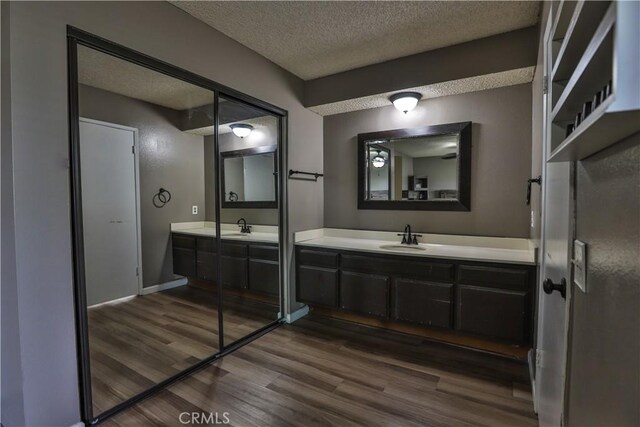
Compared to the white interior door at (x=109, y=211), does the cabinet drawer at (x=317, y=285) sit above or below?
below

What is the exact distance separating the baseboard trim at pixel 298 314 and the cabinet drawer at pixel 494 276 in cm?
166

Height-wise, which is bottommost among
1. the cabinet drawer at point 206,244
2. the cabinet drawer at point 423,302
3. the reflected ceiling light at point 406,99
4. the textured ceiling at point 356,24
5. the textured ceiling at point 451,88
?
the cabinet drawer at point 423,302

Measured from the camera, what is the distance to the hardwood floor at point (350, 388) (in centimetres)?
176

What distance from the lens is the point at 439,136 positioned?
2977 millimetres

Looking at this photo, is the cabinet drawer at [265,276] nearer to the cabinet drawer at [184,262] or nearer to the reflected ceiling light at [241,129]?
the cabinet drawer at [184,262]

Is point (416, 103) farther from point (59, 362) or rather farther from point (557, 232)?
point (59, 362)

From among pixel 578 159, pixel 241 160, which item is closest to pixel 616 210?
pixel 578 159

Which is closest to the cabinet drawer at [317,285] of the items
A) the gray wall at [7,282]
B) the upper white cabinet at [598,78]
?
the gray wall at [7,282]

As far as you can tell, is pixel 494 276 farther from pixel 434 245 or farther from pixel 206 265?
pixel 206 265

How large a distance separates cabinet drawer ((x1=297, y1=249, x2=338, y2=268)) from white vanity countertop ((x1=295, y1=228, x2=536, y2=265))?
0.25 feet

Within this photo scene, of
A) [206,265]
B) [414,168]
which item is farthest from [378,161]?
[206,265]

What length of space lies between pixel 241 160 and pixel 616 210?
108 inches

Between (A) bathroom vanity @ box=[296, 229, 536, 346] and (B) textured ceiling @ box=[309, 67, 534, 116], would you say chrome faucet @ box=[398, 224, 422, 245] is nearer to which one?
(A) bathroom vanity @ box=[296, 229, 536, 346]

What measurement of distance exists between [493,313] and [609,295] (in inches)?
73.0
